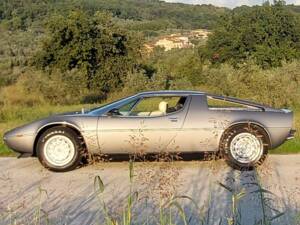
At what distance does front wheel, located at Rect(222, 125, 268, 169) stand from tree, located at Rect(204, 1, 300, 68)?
30429mm

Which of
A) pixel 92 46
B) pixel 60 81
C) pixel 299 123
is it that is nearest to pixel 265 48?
pixel 92 46

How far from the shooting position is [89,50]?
105 feet

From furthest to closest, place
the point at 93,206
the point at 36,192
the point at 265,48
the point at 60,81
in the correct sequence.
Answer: the point at 265,48, the point at 60,81, the point at 36,192, the point at 93,206

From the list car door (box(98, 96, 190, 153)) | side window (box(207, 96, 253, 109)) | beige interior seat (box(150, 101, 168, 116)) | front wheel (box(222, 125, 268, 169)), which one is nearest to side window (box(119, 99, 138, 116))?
car door (box(98, 96, 190, 153))

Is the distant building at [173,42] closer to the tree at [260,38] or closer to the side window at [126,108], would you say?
the tree at [260,38]

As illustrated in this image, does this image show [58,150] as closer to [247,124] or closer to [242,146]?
[242,146]

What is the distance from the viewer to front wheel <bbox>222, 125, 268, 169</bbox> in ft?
27.2

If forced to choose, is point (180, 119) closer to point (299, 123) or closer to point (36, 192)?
point (36, 192)

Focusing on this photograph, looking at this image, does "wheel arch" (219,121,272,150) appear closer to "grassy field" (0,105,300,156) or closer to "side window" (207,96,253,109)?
"side window" (207,96,253,109)

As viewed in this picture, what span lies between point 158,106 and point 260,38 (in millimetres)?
33499

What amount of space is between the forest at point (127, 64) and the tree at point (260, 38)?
0.07m

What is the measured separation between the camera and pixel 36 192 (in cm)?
689

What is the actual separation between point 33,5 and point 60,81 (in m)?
44.7

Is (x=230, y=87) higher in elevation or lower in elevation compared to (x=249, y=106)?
lower
